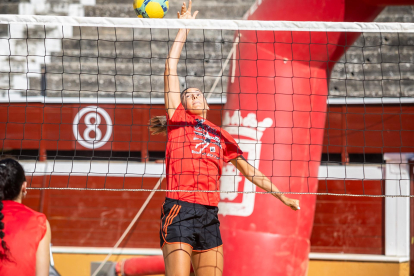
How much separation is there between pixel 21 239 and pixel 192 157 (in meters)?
1.23

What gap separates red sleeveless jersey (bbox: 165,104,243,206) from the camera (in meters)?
3.06

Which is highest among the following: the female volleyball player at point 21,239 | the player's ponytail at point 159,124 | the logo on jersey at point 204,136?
the player's ponytail at point 159,124

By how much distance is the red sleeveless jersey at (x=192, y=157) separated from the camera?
3059 millimetres

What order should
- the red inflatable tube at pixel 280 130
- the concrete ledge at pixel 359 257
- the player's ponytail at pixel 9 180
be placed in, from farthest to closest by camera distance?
the concrete ledge at pixel 359 257 < the red inflatable tube at pixel 280 130 < the player's ponytail at pixel 9 180

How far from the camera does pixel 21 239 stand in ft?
7.41

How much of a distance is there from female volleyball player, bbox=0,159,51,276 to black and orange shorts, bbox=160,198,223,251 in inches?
33.9

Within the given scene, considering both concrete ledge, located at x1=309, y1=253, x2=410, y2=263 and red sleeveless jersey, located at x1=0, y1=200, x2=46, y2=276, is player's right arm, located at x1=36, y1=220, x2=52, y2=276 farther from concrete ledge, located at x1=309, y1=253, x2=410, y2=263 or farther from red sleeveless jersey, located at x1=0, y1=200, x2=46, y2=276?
concrete ledge, located at x1=309, y1=253, x2=410, y2=263

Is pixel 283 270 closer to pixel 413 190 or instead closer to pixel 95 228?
pixel 413 190

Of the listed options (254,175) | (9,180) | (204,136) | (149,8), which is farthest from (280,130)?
(9,180)

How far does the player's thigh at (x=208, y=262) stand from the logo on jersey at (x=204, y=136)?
705 mm

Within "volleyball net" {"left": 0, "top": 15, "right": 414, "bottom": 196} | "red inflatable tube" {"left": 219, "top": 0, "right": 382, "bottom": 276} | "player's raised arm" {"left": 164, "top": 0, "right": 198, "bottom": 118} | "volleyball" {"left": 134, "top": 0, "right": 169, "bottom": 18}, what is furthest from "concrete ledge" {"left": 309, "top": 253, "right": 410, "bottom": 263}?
"volleyball" {"left": 134, "top": 0, "right": 169, "bottom": 18}

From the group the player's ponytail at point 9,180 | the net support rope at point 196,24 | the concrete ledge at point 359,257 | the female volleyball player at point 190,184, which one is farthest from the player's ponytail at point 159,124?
the concrete ledge at point 359,257

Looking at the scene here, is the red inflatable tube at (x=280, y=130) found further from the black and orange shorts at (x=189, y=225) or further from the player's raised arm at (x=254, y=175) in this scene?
the black and orange shorts at (x=189, y=225)

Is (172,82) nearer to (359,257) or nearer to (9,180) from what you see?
(9,180)
